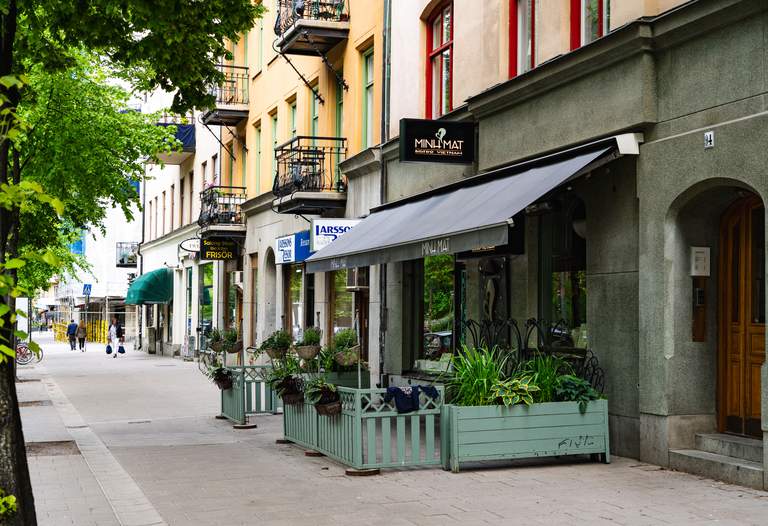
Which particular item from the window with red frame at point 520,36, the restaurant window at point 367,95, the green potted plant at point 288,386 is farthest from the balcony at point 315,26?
the green potted plant at point 288,386

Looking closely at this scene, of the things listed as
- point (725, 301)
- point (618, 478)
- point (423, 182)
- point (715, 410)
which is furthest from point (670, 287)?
point (423, 182)

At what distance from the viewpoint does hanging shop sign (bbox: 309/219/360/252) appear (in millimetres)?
18734

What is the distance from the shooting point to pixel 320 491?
9.21m

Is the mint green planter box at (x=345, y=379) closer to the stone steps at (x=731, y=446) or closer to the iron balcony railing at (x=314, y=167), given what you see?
the iron balcony railing at (x=314, y=167)

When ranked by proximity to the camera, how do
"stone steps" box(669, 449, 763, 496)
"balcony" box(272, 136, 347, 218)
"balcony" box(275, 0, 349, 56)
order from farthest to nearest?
1. "balcony" box(272, 136, 347, 218)
2. "balcony" box(275, 0, 349, 56)
3. "stone steps" box(669, 449, 763, 496)

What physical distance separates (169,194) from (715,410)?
116 feet

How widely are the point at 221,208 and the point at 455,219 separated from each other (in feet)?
62.3

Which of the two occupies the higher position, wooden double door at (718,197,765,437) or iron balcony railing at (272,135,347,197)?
iron balcony railing at (272,135,347,197)

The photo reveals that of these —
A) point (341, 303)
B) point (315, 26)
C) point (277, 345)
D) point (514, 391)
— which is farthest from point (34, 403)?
point (514, 391)

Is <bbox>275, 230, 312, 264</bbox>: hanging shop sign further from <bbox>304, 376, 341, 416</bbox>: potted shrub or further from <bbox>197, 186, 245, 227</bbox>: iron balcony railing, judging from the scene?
<bbox>304, 376, 341, 416</bbox>: potted shrub

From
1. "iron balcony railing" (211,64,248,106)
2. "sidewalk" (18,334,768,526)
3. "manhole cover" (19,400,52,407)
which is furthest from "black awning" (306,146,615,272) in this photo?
"iron balcony railing" (211,64,248,106)

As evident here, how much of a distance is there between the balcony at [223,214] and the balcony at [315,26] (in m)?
8.47

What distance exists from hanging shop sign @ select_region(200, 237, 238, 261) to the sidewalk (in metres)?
16.4

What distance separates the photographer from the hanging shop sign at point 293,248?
22766 millimetres
